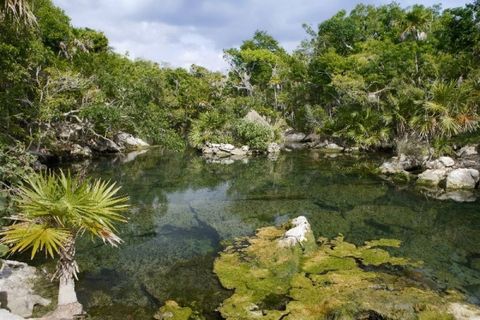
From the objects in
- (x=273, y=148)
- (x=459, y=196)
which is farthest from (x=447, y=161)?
(x=273, y=148)

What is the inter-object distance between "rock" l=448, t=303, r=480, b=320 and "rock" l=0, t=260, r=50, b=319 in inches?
335

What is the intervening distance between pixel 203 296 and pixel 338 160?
85.0 ft

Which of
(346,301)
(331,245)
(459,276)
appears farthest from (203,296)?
(459,276)

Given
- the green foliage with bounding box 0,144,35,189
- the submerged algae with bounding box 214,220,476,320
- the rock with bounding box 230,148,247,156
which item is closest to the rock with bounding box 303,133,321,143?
the rock with bounding box 230,148,247,156

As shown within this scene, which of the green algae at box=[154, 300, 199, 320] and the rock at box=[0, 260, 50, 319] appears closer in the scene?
the rock at box=[0, 260, 50, 319]

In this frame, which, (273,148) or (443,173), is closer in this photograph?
(443,173)

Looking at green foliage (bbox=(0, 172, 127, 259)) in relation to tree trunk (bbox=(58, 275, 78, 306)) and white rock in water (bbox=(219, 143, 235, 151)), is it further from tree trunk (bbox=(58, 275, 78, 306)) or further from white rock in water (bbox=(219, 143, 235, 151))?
white rock in water (bbox=(219, 143, 235, 151))

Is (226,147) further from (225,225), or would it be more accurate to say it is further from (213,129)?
(225,225)

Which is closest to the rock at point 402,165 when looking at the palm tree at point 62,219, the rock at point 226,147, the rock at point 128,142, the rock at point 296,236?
the rock at point 296,236

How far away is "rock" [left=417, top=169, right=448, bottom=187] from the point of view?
21.8 m

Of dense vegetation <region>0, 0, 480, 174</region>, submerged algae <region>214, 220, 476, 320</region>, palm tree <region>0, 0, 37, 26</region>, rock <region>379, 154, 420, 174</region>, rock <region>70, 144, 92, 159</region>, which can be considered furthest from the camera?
rock <region>70, 144, 92, 159</region>

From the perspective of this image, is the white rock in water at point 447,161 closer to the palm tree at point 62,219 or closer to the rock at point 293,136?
the palm tree at point 62,219

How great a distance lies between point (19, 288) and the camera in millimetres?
8344

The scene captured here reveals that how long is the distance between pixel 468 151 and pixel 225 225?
18608 millimetres
